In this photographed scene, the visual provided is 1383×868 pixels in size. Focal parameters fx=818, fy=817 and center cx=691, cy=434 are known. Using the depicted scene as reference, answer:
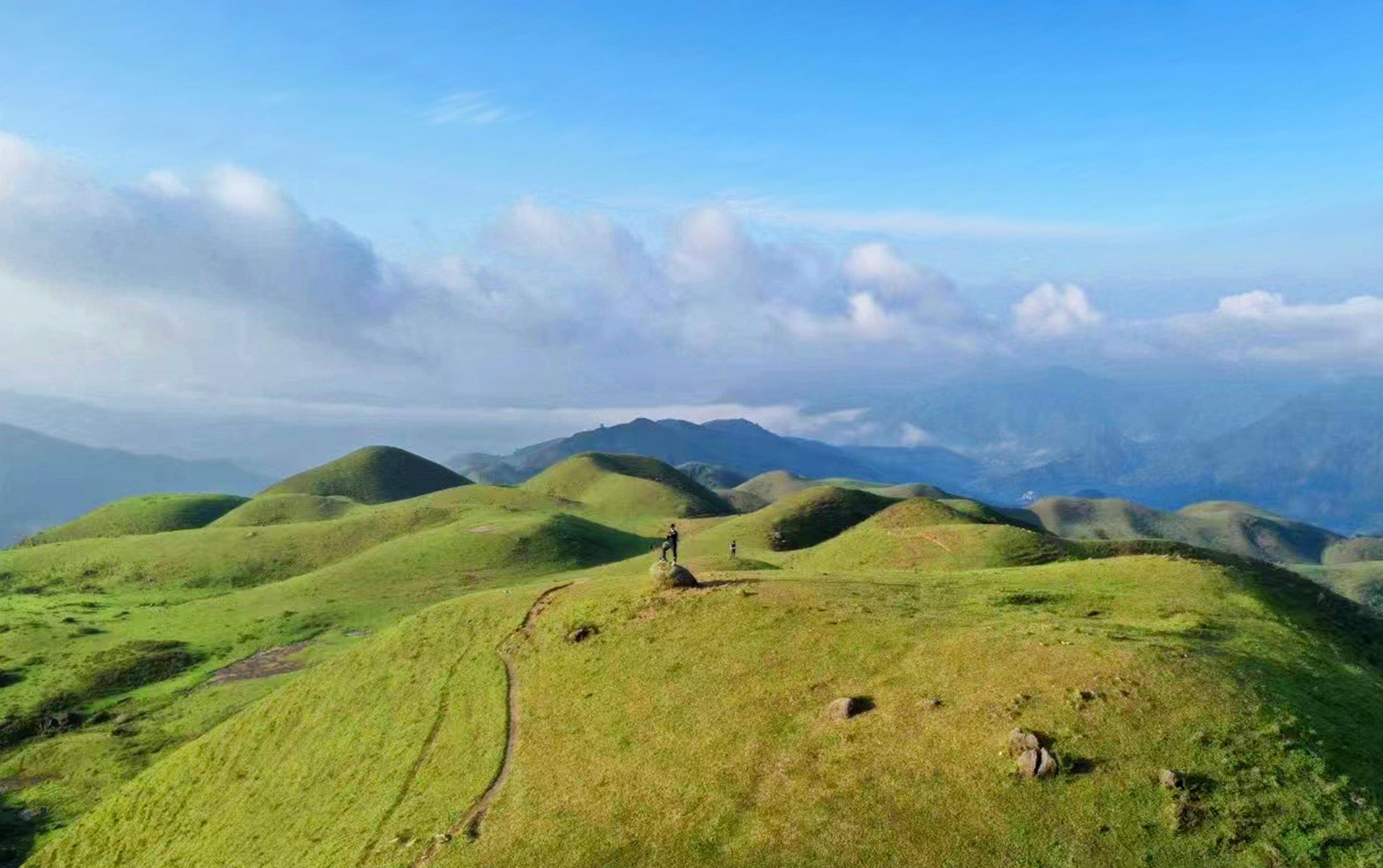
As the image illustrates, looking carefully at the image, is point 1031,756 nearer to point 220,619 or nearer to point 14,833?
point 14,833

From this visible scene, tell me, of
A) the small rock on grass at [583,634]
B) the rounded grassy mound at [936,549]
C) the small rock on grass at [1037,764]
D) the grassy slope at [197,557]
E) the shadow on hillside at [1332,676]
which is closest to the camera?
the small rock on grass at [1037,764]

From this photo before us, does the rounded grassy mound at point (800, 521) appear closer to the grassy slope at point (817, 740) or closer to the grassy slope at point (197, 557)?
the grassy slope at point (197, 557)

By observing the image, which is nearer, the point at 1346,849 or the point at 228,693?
the point at 1346,849

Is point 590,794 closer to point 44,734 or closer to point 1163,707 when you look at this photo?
point 1163,707

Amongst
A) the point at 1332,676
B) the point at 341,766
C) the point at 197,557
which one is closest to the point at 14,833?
the point at 341,766

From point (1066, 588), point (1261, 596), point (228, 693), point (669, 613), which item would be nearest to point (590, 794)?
point (669, 613)

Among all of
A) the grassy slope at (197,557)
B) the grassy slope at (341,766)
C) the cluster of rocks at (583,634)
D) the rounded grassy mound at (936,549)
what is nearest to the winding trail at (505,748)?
the grassy slope at (341,766)
